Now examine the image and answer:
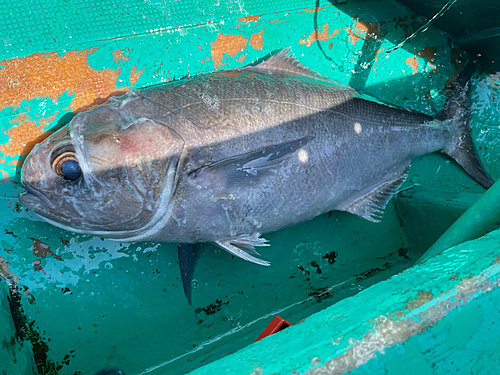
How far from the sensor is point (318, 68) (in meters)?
2.84

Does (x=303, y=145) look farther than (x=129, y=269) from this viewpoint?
No

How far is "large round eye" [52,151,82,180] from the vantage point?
184cm

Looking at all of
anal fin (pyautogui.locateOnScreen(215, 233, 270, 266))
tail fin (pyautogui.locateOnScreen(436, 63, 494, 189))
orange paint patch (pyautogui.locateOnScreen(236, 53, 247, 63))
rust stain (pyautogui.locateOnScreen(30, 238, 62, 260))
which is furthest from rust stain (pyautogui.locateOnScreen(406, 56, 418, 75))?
rust stain (pyautogui.locateOnScreen(30, 238, 62, 260))

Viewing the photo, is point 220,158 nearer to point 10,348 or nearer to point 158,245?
point 158,245

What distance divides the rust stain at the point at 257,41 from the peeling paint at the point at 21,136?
164 centimetres

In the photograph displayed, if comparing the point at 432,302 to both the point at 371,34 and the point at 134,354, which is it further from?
the point at 371,34

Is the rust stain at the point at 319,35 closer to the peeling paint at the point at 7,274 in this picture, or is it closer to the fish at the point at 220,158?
the fish at the point at 220,158

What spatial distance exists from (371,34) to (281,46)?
32.8 inches

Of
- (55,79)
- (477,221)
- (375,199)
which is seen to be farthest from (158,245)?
(477,221)

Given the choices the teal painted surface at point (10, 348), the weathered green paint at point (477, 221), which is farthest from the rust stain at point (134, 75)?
the weathered green paint at point (477, 221)

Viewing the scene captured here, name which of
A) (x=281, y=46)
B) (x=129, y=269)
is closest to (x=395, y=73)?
(x=281, y=46)

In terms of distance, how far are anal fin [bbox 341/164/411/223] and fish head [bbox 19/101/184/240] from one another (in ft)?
4.70

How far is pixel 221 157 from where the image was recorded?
2041 mm

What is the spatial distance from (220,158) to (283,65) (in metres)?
0.98
